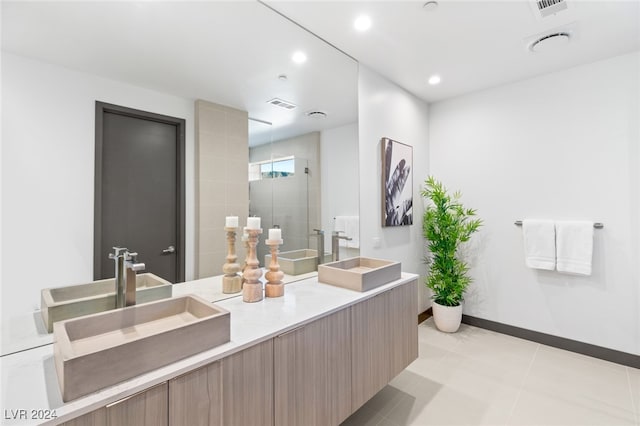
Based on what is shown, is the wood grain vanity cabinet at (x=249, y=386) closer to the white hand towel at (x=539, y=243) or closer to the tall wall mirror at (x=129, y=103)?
the tall wall mirror at (x=129, y=103)

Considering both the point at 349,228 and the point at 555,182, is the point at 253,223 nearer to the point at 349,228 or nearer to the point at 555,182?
the point at 349,228

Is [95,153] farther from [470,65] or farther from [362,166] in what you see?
[470,65]

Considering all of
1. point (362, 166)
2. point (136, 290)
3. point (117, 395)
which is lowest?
point (117, 395)

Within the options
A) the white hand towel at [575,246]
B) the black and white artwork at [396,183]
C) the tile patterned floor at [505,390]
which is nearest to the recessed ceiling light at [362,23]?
the black and white artwork at [396,183]

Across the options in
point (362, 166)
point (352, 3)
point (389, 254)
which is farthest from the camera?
point (389, 254)

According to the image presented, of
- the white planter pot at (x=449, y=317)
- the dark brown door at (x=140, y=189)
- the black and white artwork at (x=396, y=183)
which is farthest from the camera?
the white planter pot at (x=449, y=317)

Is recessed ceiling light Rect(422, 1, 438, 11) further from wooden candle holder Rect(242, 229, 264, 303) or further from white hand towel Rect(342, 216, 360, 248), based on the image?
wooden candle holder Rect(242, 229, 264, 303)

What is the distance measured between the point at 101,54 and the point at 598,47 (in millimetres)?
3313

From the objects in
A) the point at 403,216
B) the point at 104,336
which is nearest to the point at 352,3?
the point at 403,216

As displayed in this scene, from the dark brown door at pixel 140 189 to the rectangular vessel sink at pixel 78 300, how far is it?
6 centimetres

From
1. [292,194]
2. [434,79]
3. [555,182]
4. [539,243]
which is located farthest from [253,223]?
[555,182]

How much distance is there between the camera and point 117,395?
2.59 feet

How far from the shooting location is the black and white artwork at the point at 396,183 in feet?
8.89

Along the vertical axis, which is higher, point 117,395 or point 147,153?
point 147,153
